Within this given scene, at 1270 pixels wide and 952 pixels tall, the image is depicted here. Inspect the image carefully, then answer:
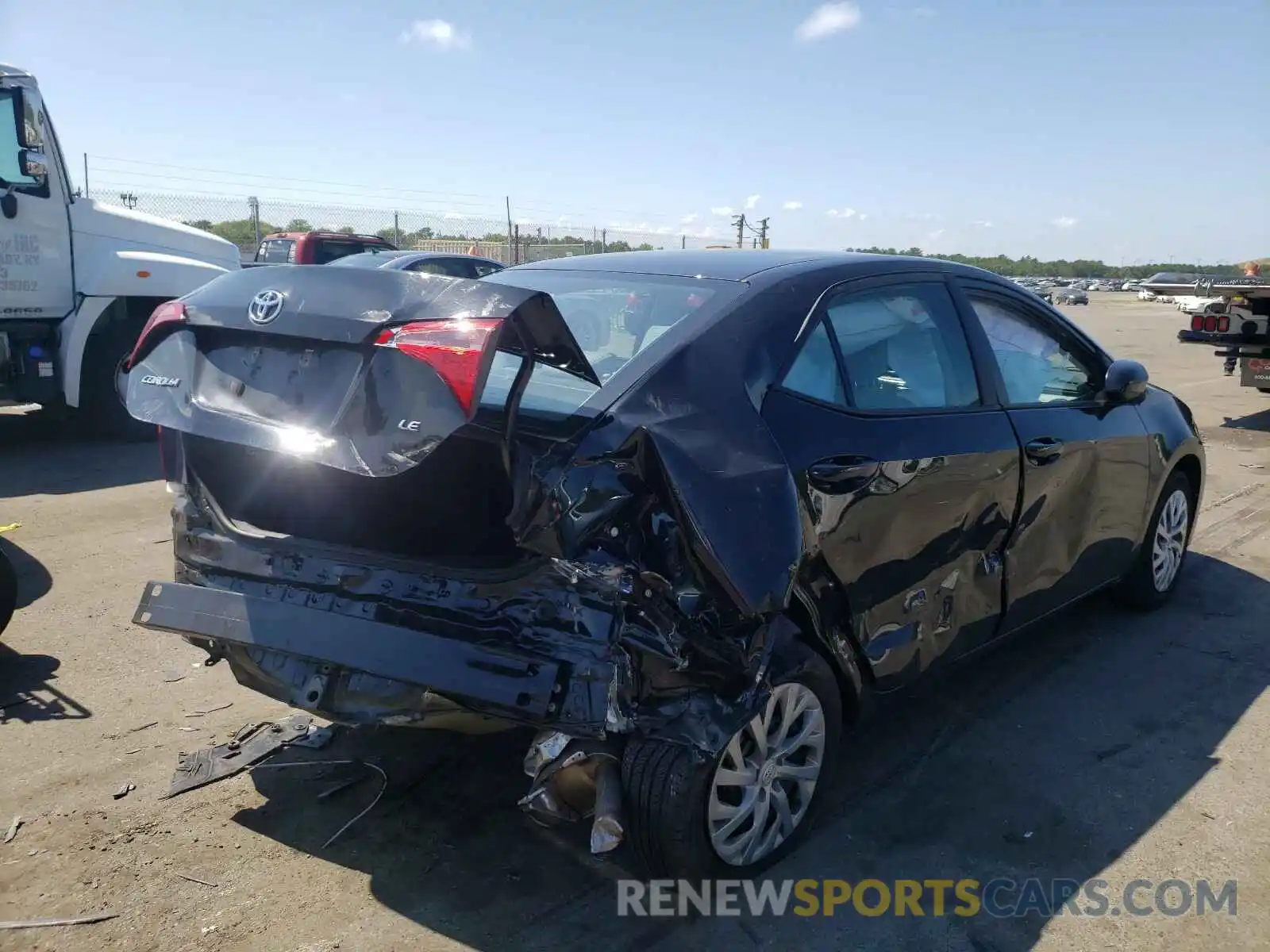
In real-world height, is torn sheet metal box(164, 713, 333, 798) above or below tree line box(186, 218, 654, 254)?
below

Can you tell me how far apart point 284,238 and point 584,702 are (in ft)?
55.1

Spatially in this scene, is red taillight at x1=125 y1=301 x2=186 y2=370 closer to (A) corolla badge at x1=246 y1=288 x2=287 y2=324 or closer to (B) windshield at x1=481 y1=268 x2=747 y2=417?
(A) corolla badge at x1=246 y1=288 x2=287 y2=324

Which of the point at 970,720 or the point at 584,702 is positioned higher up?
the point at 584,702

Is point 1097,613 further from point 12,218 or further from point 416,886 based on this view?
point 12,218

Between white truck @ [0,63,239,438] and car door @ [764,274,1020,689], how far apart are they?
677 cm

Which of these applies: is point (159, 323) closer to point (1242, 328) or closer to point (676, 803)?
point (676, 803)

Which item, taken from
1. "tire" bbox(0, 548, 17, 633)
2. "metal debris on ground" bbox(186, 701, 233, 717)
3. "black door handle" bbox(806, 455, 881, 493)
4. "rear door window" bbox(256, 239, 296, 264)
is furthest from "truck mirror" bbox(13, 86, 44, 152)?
"rear door window" bbox(256, 239, 296, 264)

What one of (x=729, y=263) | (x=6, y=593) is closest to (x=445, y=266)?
(x=6, y=593)

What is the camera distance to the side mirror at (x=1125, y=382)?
4.36 m

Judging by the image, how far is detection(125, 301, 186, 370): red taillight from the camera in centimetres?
305

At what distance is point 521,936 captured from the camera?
8.74 ft

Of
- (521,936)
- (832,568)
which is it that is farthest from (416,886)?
(832,568)

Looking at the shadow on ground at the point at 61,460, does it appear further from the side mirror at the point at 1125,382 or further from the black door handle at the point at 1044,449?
the side mirror at the point at 1125,382

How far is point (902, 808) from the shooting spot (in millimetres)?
3342
